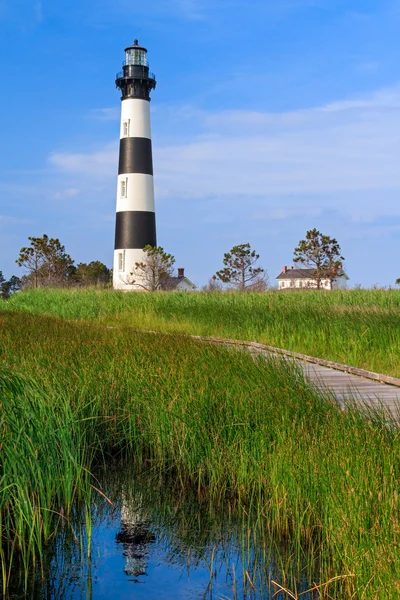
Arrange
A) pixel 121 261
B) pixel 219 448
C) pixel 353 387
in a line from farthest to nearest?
pixel 121 261
pixel 353 387
pixel 219 448

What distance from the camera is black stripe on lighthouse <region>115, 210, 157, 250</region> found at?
33969 millimetres

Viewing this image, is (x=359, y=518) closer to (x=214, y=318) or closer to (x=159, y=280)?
(x=214, y=318)

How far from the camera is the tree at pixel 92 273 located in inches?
2080

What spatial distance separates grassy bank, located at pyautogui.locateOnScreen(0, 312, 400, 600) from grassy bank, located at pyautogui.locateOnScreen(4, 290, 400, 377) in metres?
4.06

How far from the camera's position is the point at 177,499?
5996 millimetres

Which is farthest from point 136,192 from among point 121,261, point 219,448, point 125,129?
point 219,448

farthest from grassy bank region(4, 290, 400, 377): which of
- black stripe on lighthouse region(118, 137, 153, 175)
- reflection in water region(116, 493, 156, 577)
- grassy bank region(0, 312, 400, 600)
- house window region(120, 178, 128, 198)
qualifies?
black stripe on lighthouse region(118, 137, 153, 175)

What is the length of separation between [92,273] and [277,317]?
3930cm

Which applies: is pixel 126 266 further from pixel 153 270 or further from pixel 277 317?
pixel 277 317

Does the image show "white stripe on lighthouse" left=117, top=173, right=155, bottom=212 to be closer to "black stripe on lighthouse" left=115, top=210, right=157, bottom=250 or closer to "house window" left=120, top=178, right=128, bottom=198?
"house window" left=120, top=178, right=128, bottom=198

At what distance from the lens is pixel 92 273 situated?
176ft

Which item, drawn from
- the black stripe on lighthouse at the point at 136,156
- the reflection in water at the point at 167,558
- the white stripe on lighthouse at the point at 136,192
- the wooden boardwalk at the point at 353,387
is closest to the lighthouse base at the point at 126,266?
the white stripe on lighthouse at the point at 136,192

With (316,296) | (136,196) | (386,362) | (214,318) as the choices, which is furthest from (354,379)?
(136,196)

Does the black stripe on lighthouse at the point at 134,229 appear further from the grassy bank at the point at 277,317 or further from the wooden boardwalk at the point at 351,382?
the wooden boardwalk at the point at 351,382
